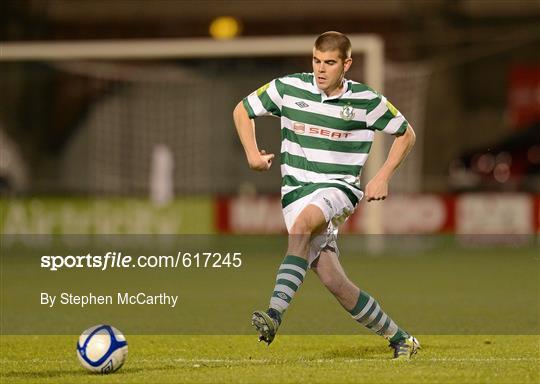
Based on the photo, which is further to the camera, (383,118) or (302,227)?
(383,118)

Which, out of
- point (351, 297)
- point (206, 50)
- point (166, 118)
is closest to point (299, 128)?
point (351, 297)

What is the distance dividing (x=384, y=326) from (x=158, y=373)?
4.37 ft

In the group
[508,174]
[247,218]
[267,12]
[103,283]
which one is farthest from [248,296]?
[267,12]

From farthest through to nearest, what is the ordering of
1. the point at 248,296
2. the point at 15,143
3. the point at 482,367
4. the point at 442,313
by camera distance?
1. the point at 15,143
2. the point at 248,296
3. the point at 442,313
4. the point at 482,367

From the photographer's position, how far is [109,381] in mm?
6609

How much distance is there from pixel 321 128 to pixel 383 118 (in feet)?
1.25

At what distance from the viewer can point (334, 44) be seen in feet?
23.2

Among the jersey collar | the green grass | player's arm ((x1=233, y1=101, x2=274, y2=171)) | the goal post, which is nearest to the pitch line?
the green grass

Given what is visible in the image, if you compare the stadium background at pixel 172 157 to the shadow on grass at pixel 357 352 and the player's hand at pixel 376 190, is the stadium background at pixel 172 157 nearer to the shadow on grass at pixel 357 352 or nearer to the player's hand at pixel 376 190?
the shadow on grass at pixel 357 352

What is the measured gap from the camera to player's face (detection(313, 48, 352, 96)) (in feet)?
23.3

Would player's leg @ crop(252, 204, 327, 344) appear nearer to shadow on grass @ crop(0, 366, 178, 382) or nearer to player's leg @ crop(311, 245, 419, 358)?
player's leg @ crop(311, 245, 419, 358)

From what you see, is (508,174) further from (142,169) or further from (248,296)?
(248,296)

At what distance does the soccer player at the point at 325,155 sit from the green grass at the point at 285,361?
1.37 feet

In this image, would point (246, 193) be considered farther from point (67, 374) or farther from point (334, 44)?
point (67, 374)
